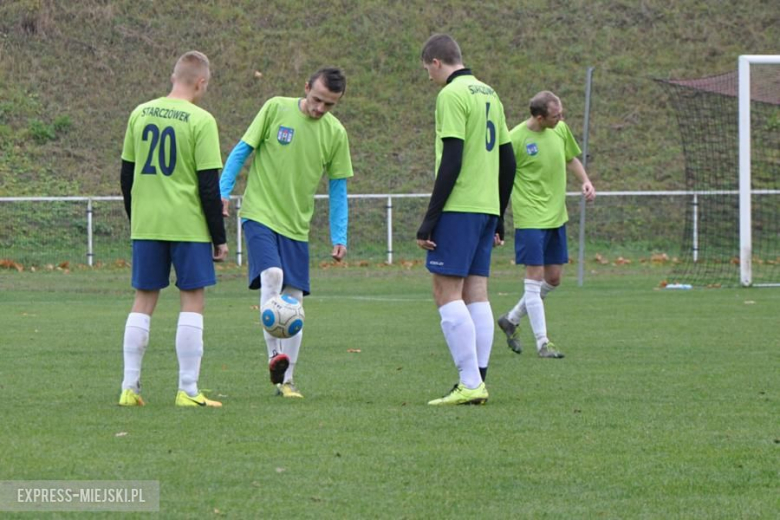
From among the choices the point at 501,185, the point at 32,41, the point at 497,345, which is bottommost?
the point at 497,345

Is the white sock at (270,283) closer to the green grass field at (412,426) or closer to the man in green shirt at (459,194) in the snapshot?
the green grass field at (412,426)

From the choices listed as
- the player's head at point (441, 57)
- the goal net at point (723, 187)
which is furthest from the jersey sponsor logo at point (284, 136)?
the goal net at point (723, 187)

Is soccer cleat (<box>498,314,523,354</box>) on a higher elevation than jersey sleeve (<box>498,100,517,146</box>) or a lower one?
lower

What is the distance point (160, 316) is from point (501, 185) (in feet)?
24.5

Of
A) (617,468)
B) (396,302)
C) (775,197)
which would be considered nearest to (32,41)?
(775,197)

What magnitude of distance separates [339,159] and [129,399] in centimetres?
202

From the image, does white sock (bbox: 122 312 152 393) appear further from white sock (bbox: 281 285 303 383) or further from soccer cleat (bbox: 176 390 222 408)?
white sock (bbox: 281 285 303 383)

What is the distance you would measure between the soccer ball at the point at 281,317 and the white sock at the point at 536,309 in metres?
3.39

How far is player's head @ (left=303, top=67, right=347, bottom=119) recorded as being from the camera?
322 inches

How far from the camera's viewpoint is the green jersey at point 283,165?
8312 mm

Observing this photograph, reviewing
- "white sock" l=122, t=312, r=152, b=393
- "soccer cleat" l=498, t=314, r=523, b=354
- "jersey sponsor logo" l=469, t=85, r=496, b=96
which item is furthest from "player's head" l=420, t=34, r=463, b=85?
"soccer cleat" l=498, t=314, r=523, b=354

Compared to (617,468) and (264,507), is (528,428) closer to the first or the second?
(617,468)

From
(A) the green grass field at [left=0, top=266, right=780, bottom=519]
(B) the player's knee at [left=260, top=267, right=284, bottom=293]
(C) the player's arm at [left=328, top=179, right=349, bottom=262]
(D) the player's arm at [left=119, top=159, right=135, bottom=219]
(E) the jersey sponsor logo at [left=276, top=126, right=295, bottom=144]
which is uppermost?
(E) the jersey sponsor logo at [left=276, top=126, right=295, bottom=144]

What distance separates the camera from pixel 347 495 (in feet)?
16.9
